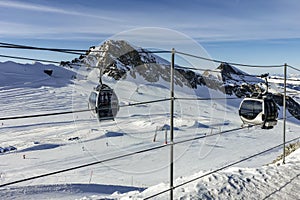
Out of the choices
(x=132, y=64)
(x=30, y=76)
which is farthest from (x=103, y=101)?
(x=30, y=76)

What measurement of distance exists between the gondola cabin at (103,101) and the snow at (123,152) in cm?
61

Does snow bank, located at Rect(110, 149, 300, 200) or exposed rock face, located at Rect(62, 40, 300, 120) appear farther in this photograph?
exposed rock face, located at Rect(62, 40, 300, 120)

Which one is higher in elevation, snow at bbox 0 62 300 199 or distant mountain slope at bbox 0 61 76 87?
distant mountain slope at bbox 0 61 76 87

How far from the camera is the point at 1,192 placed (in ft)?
27.1

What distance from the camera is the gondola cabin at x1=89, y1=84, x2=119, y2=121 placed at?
19.2ft

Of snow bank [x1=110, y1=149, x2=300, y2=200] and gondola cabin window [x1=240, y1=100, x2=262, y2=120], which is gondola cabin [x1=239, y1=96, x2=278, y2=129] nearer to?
gondola cabin window [x1=240, y1=100, x2=262, y2=120]

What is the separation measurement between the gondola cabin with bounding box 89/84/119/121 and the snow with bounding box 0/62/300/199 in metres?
0.61

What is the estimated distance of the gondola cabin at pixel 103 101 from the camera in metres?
5.85

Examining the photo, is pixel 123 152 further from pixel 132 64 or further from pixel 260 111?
pixel 260 111

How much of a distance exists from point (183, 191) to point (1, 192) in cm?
590

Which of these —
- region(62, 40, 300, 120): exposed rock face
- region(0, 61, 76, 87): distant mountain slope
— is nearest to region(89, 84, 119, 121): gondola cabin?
region(62, 40, 300, 120): exposed rock face

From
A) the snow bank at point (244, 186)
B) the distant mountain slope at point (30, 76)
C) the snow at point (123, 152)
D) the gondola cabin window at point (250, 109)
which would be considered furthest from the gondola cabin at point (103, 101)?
the distant mountain slope at point (30, 76)

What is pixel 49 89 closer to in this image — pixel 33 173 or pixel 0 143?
pixel 0 143

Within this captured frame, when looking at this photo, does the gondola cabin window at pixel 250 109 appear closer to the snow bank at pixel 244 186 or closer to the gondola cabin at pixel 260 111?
the gondola cabin at pixel 260 111
